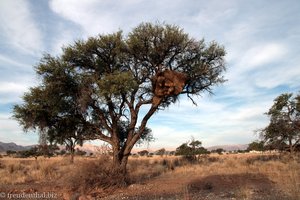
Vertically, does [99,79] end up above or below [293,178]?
above

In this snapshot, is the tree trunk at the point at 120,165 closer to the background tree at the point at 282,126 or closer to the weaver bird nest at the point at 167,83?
the weaver bird nest at the point at 167,83

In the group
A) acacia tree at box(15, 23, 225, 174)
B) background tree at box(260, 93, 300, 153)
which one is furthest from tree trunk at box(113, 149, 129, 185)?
background tree at box(260, 93, 300, 153)

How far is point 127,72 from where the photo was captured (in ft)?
67.5

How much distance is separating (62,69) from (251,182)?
40.5ft

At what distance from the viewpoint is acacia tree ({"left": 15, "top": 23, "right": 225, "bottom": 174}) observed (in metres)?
21.2

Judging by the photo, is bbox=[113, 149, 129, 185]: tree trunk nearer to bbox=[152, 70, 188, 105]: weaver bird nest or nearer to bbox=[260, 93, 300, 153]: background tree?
bbox=[152, 70, 188, 105]: weaver bird nest

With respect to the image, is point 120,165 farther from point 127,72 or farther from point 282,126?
point 282,126

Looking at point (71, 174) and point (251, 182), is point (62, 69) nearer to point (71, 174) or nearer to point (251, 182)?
point (71, 174)

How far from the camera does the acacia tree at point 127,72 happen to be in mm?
21172

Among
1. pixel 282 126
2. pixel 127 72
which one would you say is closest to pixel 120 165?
pixel 127 72

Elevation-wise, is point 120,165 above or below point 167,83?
below

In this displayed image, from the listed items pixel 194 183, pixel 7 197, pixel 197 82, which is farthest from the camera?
pixel 197 82

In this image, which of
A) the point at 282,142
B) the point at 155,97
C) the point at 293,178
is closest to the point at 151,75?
the point at 155,97

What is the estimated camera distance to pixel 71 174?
17062 millimetres
